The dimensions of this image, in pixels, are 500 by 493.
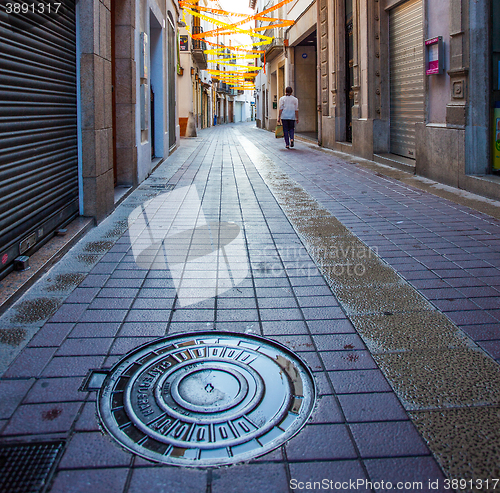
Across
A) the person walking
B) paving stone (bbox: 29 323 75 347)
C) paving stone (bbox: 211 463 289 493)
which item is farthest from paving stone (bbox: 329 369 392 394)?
the person walking

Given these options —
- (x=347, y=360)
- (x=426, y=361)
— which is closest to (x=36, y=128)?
(x=347, y=360)

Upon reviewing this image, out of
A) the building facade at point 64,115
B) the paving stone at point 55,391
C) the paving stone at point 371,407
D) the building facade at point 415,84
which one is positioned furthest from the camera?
the building facade at point 415,84

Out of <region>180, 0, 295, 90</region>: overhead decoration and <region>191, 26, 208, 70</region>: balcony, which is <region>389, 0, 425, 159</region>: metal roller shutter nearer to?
<region>180, 0, 295, 90</region>: overhead decoration

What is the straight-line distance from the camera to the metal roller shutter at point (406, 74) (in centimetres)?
1109

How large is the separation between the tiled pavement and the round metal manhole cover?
0.25 ft

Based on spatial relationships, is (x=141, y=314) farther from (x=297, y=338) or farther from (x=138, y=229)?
(x=138, y=229)

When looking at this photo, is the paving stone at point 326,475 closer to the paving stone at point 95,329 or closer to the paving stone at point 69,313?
the paving stone at point 95,329

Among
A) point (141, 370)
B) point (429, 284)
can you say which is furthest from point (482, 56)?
point (141, 370)

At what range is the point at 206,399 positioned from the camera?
8.72ft

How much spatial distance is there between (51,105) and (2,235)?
1779 mm

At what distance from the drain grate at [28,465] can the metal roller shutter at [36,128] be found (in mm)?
2233

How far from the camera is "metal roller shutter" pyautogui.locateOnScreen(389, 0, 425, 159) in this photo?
36.4ft

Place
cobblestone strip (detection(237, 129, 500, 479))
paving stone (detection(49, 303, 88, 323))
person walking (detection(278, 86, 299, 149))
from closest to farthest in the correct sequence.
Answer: cobblestone strip (detection(237, 129, 500, 479)) → paving stone (detection(49, 303, 88, 323)) → person walking (detection(278, 86, 299, 149))

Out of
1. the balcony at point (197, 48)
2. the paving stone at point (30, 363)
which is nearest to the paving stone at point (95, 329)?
the paving stone at point (30, 363)
